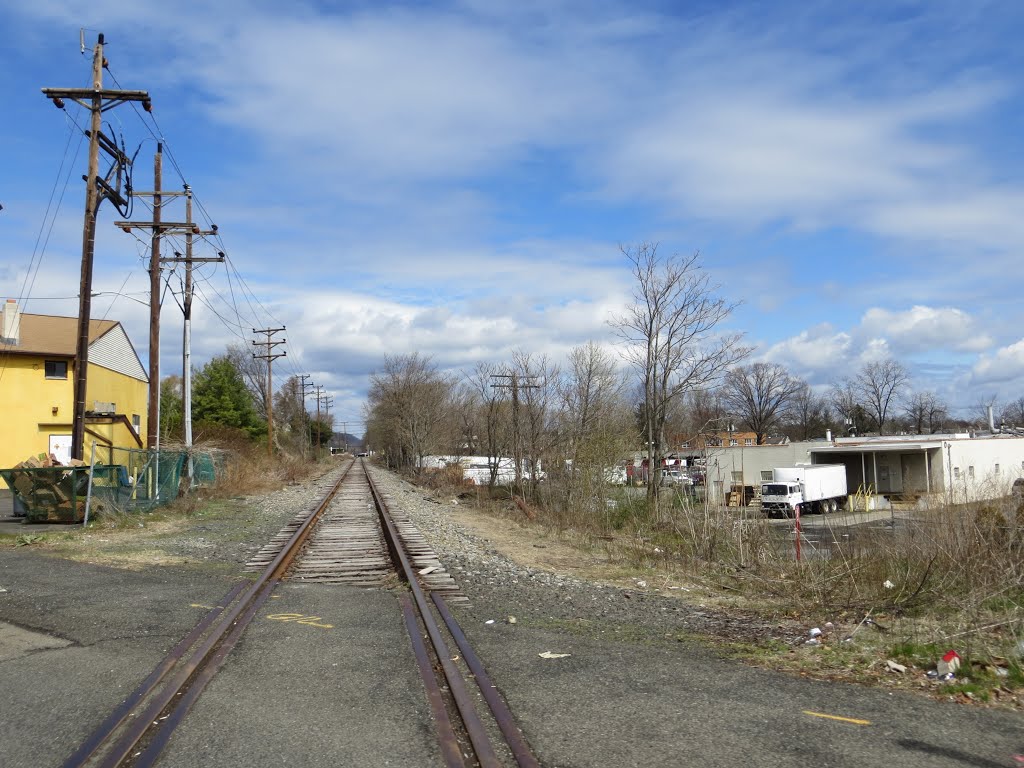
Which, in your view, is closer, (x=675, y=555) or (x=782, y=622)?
(x=782, y=622)

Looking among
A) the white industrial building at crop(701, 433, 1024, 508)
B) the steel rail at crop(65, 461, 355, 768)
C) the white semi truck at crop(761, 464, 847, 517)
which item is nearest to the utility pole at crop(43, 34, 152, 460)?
the steel rail at crop(65, 461, 355, 768)

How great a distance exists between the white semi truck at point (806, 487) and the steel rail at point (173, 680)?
122ft

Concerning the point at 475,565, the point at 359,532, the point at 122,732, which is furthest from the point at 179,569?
the point at 122,732

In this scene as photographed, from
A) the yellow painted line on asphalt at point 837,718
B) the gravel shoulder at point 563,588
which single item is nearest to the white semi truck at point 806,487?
the gravel shoulder at point 563,588

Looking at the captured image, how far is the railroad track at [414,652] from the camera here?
16.1ft

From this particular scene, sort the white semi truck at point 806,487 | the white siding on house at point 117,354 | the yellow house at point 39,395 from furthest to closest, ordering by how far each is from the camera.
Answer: the white semi truck at point 806,487, the white siding on house at point 117,354, the yellow house at point 39,395

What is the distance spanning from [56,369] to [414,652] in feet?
119

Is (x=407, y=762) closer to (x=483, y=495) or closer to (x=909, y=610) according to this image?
(x=909, y=610)

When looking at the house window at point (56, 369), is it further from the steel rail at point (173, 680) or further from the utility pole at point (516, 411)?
the steel rail at point (173, 680)

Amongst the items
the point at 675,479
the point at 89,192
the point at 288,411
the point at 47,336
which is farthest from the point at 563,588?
the point at 288,411

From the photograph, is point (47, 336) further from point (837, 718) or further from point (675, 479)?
point (837, 718)

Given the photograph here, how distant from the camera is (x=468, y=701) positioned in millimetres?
5789

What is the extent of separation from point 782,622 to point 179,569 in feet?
29.6

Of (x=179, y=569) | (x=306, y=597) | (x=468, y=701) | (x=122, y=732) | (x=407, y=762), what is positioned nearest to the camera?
(x=407, y=762)
